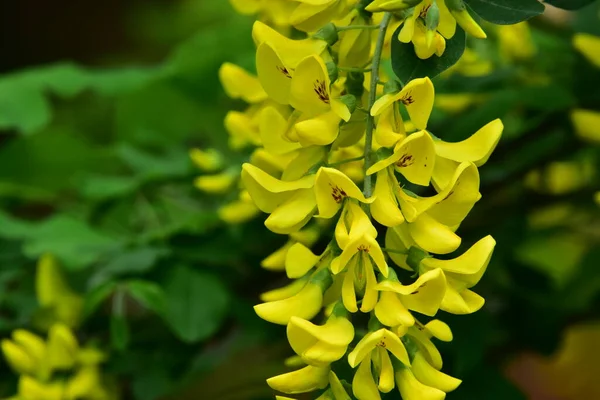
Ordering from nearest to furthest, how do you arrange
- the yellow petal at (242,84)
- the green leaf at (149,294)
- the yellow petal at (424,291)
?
the yellow petal at (424,291) < the yellow petal at (242,84) < the green leaf at (149,294)

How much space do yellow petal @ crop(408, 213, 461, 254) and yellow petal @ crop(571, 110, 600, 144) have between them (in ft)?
0.86

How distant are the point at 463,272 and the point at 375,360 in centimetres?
5

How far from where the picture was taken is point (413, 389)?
33cm

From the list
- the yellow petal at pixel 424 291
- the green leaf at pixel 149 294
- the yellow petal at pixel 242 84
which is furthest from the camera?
the green leaf at pixel 149 294

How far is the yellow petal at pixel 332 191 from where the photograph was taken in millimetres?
326

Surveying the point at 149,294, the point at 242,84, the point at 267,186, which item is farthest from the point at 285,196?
the point at 149,294

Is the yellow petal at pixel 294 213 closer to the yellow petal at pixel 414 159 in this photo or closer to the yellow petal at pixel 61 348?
the yellow petal at pixel 414 159

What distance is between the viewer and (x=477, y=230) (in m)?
0.70

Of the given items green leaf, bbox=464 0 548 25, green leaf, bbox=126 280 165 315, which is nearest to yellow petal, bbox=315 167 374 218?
green leaf, bbox=464 0 548 25

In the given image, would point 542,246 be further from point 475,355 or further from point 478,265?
point 478,265

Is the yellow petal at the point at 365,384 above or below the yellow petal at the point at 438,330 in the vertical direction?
above

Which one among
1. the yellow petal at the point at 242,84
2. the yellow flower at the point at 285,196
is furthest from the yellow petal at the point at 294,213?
the yellow petal at the point at 242,84

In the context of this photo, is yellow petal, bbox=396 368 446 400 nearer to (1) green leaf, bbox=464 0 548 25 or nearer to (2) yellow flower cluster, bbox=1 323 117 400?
(1) green leaf, bbox=464 0 548 25

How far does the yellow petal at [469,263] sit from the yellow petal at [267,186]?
6 cm
